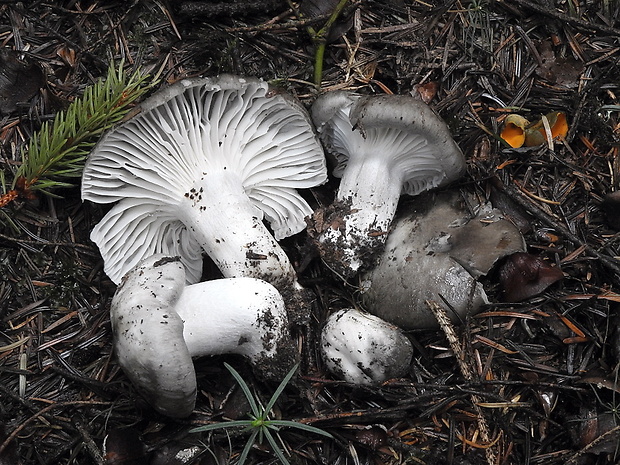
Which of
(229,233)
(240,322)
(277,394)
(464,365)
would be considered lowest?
(464,365)

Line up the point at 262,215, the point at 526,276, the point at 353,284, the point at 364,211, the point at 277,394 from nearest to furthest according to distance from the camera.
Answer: the point at 277,394, the point at 526,276, the point at 364,211, the point at 353,284, the point at 262,215

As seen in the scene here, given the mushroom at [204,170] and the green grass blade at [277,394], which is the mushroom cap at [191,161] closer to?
the mushroom at [204,170]

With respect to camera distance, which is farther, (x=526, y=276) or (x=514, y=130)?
(x=514, y=130)

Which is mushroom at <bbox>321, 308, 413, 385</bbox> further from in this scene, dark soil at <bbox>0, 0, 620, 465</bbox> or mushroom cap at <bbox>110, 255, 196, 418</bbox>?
mushroom cap at <bbox>110, 255, 196, 418</bbox>

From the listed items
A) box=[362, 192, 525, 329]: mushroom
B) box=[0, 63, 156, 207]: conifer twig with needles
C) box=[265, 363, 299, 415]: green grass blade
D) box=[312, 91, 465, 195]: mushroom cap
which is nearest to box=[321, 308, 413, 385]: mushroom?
box=[362, 192, 525, 329]: mushroom

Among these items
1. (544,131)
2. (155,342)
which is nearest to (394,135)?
(544,131)

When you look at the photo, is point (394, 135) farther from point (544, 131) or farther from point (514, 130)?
point (544, 131)

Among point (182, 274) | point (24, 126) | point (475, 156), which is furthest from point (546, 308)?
point (24, 126)

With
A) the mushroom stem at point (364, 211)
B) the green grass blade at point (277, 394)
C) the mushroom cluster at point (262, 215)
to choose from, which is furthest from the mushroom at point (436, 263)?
the green grass blade at point (277, 394)
